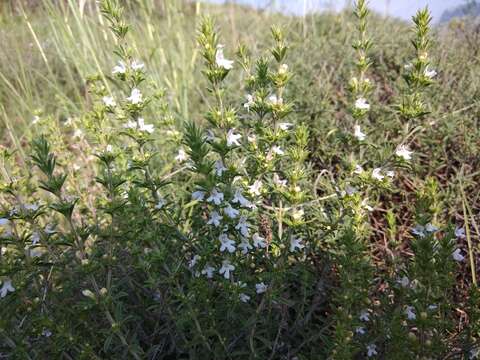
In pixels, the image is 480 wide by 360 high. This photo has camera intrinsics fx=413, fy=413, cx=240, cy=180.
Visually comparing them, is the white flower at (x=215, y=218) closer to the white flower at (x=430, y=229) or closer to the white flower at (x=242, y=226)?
A: the white flower at (x=242, y=226)

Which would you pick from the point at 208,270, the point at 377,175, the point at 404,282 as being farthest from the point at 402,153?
the point at 208,270

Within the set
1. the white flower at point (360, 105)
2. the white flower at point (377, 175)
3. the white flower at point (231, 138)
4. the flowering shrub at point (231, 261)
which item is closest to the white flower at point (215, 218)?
the flowering shrub at point (231, 261)

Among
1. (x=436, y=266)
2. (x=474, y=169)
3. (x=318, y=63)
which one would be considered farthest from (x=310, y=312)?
(x=318, y=63)

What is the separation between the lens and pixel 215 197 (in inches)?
50.3

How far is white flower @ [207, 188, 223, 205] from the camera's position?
4.14ft

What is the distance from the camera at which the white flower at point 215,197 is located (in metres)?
1.26

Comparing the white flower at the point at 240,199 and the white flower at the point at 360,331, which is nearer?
the white flower at the point at 240,199

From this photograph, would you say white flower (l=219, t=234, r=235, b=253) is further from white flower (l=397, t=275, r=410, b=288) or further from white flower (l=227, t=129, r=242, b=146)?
white flower (l=397, t=275, r=410, b=288)

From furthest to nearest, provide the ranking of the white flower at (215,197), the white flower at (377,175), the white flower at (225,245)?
the white flower at (377,175) → the white flower at (225,245) → the white flower at (215,197)

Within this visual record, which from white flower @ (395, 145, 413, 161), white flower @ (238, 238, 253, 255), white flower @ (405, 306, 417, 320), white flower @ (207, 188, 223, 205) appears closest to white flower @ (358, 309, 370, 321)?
white flower @ (405, 306, 417, 320)

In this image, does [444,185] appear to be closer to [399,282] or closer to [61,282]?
[399,282]

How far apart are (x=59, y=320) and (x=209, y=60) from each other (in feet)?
3.56

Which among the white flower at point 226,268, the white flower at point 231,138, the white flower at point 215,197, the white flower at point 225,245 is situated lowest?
the white flower at point 226,268

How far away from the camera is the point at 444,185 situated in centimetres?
227
